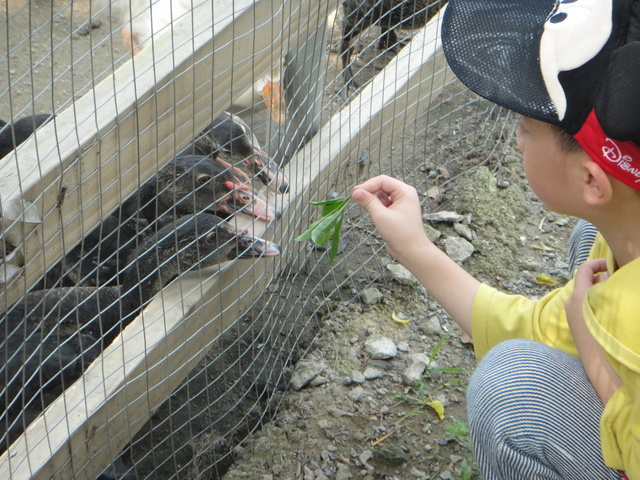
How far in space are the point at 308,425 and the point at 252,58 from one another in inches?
45.8

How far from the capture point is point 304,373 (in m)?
2.60

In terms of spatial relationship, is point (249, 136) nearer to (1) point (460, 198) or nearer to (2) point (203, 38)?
(1) point (460, 198)

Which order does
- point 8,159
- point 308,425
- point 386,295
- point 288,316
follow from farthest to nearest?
point 386,295 → point 288,316 → point 308,425 → point 8,159

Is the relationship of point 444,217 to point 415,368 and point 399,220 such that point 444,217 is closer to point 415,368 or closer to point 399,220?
point 415,368

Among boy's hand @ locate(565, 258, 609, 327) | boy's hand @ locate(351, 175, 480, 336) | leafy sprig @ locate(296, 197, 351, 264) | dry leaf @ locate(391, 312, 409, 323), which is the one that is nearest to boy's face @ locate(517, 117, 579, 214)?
boy's hand @ locate(565, 258, 609, 327)

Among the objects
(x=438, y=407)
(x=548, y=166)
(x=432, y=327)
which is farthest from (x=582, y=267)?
(x=432, y=327)

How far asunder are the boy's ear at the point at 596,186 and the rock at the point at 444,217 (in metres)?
1.78

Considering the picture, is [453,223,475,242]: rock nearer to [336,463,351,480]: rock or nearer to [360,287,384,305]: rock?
[360,287,384,305]: rock

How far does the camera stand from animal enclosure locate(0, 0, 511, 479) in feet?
5.36

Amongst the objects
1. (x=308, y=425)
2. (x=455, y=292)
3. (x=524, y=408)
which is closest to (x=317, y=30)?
(x=455, y=292)

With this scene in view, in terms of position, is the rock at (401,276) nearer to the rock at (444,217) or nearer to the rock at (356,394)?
the rock at (444,217)

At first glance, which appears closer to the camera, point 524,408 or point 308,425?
point 524,408

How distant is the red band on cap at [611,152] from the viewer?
55.5 inches

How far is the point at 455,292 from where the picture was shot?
1.93 m
